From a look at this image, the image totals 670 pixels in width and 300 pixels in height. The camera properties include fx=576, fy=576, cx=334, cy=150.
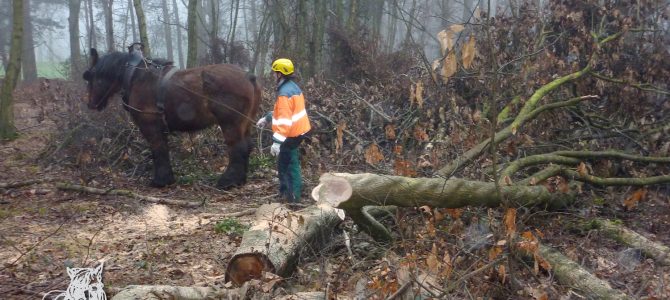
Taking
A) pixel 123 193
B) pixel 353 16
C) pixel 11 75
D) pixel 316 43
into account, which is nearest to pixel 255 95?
pixel 123 193

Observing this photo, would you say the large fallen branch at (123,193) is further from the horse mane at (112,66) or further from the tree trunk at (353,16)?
the tree trunk at (353,16)

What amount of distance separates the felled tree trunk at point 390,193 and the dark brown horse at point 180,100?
324 cm

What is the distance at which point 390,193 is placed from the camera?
4.55m

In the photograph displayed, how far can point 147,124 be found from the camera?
302 inches

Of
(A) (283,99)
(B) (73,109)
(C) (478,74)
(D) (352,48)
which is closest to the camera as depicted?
(A) (283,99)

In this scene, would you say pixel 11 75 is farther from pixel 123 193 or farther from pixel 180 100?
pixel 123 193

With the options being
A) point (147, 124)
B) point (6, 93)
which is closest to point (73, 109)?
Answer: point (6, 93)

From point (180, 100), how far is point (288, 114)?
1765mm

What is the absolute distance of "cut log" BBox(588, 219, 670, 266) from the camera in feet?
15.7

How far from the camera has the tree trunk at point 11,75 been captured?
940 centimetres

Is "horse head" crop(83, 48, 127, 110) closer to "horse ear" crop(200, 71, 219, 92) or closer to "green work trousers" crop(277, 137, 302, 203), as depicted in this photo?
"horse ear" crop(200, 71, 219, 92)

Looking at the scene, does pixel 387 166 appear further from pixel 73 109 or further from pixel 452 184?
pixel 73 109

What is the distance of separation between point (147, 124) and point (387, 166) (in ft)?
10.7

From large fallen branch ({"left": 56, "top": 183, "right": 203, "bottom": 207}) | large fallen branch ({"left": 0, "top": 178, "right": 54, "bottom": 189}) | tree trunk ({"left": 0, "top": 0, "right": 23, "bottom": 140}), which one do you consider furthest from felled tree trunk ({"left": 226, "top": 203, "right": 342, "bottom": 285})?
tree trunk ({"left": 0, "top": 0, "right": 23, "bottom": 140})
